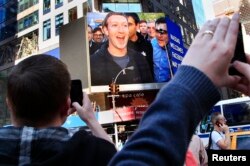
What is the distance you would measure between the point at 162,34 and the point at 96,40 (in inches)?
200

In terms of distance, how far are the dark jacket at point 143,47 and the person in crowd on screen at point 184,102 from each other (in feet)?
87.5

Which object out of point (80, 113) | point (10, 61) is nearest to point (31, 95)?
point (80, 113)

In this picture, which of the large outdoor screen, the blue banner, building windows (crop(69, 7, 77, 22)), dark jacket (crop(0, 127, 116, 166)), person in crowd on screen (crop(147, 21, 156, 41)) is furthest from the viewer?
building windows (crop(69, 7, 77, 22))

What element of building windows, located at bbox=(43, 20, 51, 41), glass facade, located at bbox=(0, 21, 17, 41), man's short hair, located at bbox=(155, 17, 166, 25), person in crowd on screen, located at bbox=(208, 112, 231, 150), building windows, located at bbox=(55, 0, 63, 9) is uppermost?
building windows, located at bbox=(55, 0, 63, 9)

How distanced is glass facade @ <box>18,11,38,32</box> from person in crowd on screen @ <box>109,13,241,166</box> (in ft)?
132

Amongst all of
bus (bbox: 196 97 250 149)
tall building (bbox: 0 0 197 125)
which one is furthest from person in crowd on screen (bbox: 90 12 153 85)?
bus (bbox: 196 97 250 149)

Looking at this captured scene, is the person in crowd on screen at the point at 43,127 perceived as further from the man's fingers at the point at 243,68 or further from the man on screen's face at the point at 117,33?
the man on screen's face at the point at 117,33

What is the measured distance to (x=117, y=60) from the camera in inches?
1053

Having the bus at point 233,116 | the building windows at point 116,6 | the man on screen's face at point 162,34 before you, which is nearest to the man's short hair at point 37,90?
the bus at point 233,116

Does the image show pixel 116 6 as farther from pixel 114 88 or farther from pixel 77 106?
pixel 77 106

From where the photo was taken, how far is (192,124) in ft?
2.00

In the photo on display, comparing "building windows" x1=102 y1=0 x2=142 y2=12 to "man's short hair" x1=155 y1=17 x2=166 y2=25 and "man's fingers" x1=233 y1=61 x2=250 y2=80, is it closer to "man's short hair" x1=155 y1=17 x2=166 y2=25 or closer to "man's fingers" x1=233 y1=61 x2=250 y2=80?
"man's short hair" x1=155 y1=17 x2=166 y2=25

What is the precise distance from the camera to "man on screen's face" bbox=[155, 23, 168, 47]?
1115 inches

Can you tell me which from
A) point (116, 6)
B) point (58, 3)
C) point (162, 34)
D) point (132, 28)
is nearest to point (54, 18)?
point (58, 3)
